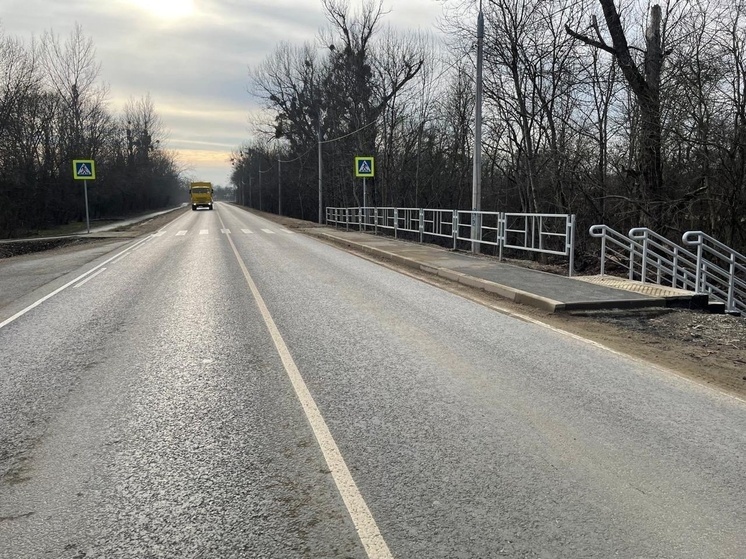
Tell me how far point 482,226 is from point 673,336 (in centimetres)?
916

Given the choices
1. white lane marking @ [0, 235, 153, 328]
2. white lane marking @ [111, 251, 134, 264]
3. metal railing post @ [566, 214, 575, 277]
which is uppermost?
metal railing post @ [566, 214, 575, 277]

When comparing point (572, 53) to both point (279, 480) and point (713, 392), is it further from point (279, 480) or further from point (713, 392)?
point (279, 480)

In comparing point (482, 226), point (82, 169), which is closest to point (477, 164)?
point (482, 226)

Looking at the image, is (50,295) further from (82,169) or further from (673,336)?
(82,169)

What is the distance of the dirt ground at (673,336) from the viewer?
5727mm

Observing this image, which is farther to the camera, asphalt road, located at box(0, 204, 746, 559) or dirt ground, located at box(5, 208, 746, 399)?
dirt ground, located at box(5, 208, 746, 399)

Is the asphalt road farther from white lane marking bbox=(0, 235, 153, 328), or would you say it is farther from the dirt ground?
white lane marking bbox=(0, 235, 153, 328)

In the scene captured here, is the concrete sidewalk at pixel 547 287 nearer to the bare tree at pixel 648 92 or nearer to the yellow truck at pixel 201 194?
the bare tree at pixel 648 92

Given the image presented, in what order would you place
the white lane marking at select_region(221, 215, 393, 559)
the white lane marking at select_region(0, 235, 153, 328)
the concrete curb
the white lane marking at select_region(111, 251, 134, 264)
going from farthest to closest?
the white lane marking at select_region(111, 251, 134, 264)
the concrete curb
the white lane marking at select_region(0, 235, 153, 328)
the white lane marking at select_region(221, 215, 393, 559)

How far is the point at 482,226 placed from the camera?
16.1m

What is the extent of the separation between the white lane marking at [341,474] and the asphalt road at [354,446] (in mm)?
13

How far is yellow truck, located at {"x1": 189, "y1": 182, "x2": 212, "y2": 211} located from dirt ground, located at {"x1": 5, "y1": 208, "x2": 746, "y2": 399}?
68045 millimetres

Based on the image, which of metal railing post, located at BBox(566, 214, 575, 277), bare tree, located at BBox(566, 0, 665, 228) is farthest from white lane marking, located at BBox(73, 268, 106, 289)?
bare tree, located at BBox(566, 0, 665, 228)

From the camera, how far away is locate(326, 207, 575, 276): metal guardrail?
501 inches
